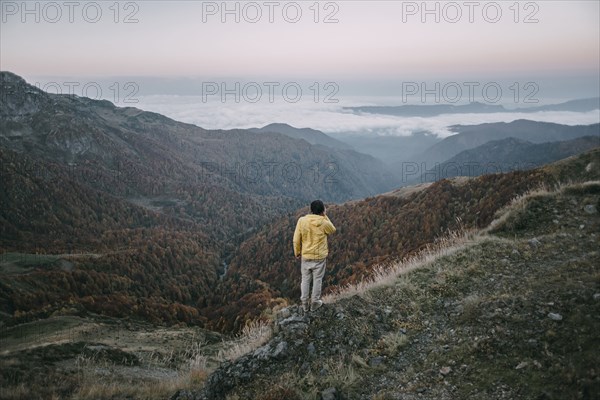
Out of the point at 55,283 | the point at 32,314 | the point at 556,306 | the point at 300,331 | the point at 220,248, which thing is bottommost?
the point at 220,248

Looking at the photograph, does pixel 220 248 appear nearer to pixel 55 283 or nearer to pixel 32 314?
pixel 55 283

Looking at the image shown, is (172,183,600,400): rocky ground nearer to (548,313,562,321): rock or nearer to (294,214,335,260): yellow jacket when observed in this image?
(548,313,562,321): rock

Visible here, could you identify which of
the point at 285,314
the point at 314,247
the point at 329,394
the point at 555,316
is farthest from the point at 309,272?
the point at 555,316

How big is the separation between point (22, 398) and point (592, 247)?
16.7 metres

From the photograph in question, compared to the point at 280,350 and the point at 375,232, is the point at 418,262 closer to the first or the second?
the point at 280,350

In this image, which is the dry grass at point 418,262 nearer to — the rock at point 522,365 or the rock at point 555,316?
the rock at point 555,316

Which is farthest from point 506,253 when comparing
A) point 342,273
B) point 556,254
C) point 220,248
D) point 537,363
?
point 220,248

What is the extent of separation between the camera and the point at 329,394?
7613 mm

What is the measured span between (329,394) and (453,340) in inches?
127

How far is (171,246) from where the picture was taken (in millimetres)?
155375

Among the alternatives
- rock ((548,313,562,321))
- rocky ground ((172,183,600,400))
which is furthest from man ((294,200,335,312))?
rock ((548,313,562,321))

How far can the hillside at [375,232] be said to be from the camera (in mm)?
46444

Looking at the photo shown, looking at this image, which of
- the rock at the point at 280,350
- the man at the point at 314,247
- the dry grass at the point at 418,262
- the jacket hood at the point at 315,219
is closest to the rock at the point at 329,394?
the rock at the point at 280,350

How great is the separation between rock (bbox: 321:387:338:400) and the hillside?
29412mm
